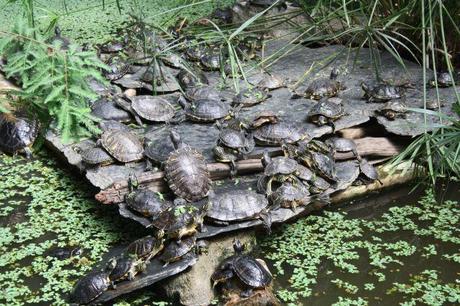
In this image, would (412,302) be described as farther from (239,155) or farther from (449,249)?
(239,155)

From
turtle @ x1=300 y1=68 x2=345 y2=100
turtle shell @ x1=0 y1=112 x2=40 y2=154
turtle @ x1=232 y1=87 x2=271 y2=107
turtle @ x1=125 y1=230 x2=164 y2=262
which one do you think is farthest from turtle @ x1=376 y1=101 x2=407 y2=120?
turtle shell @ x1=0 y1=112 x2=40 y2=154

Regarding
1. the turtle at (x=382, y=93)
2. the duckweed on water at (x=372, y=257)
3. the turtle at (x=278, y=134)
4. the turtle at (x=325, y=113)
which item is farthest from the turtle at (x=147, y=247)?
the turtle at (x=382, y=93)

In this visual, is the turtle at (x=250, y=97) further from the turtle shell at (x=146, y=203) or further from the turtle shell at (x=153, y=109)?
the turtle shell at (x=146, y=203)

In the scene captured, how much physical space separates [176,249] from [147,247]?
16 cm

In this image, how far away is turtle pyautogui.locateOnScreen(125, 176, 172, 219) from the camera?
3971 mm

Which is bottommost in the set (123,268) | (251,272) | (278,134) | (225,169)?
(251,272)

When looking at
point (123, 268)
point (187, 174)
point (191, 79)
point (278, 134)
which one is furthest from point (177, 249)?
point (191, 79)

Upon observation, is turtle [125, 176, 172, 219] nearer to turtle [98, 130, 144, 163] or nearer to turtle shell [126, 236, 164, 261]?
turtle shell [126, 236, 164, 261]

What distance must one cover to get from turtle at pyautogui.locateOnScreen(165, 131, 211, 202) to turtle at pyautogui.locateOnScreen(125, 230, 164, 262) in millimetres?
407

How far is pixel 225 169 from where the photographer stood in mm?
4480

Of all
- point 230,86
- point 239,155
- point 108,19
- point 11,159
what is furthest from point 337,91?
point 108,19

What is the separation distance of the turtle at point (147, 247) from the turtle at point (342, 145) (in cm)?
160

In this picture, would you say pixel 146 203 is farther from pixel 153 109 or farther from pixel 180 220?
pixel 153 109

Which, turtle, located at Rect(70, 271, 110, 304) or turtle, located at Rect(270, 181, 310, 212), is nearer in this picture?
turtle, located at Rect(70, 271, 110, 304)
